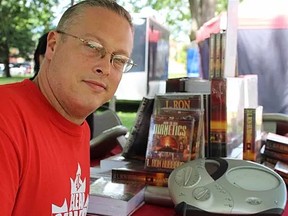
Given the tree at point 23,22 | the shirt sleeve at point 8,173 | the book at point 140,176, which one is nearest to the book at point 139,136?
the book at point 140,176

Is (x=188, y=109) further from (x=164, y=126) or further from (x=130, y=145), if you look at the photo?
(x=130, y=145)

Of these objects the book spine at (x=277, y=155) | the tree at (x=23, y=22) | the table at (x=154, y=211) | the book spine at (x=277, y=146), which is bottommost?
the table at (x=154, y=211)

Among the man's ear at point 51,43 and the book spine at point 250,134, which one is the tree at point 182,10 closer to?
the book spine at point 250,134

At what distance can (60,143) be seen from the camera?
80 cm

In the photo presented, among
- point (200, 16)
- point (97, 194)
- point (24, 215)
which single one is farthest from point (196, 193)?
point (200, 16)

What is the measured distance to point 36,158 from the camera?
0.70 m

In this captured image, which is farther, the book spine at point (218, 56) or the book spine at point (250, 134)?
the book spine at point (218, 56)

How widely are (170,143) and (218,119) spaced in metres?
0.20

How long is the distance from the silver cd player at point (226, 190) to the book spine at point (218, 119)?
245 millimetres

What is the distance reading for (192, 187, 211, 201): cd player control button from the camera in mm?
852

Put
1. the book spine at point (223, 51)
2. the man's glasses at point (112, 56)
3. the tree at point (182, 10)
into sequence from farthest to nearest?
the tree at point (182, 10)
the book spine at point (223, 51)
the man's glasses at point (112, 56)

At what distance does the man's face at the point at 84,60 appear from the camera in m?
0.78

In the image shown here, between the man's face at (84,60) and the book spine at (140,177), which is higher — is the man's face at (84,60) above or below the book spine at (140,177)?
above

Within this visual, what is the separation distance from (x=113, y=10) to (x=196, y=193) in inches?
16.6
